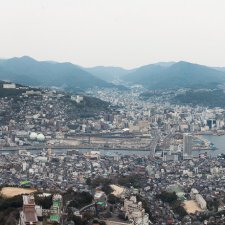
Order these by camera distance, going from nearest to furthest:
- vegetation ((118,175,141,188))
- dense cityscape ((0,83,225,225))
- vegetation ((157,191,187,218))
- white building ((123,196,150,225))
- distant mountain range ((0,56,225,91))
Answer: white building ((123,196,150,225)), dense cityscape ((0,83,225,225)), vegetation ((157,191,187,218)), vegetation ((118,175,141,188)), distant mountain range ((0,56,225,91))

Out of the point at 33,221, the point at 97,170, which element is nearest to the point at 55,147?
the point at 97,170

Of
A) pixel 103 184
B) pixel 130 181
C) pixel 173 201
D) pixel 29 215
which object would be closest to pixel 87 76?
pixel 130 181

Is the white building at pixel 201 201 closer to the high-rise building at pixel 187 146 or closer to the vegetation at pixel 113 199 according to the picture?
the vegetation at pixel 113 199

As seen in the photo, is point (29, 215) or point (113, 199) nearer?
point (29, 215)

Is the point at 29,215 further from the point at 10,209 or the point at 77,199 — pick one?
the point at 77,199

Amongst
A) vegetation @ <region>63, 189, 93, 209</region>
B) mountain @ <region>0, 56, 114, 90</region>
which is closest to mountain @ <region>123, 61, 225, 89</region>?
mountain @ <region>0, 56, 114, 90</region>

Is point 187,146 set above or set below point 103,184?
below

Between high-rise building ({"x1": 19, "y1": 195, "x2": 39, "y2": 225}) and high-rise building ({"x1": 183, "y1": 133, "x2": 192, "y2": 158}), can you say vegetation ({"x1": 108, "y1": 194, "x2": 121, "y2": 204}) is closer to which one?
high-rise building ({"x1": 19, "y1": 195, "x2": 39, "y2": 225})
